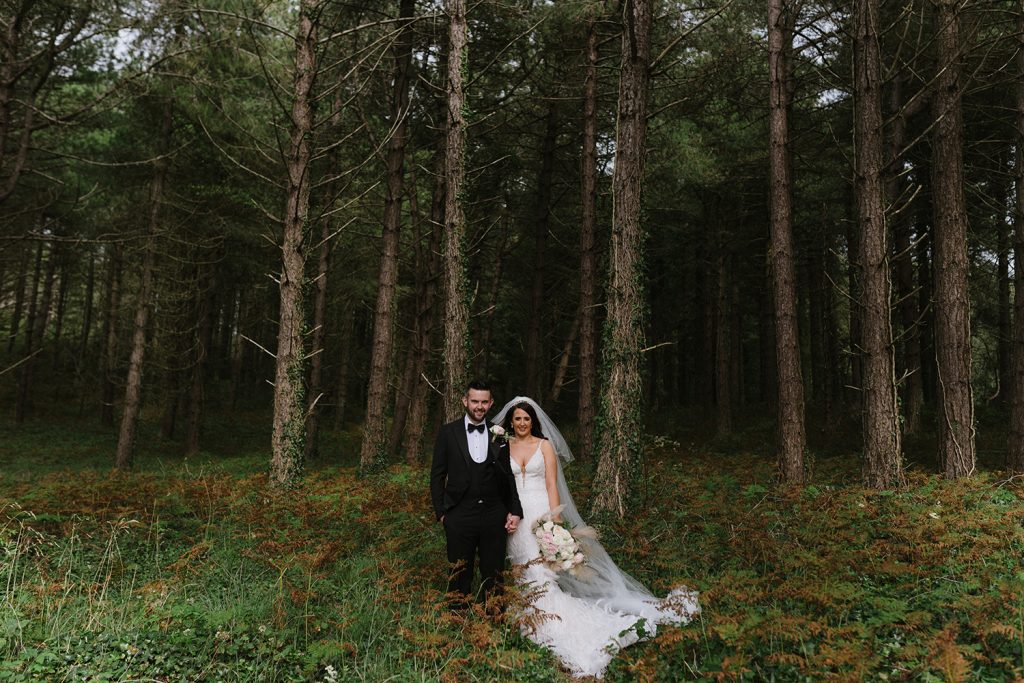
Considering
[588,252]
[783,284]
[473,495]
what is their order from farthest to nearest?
[588,252] < [783,284] < [473,495]

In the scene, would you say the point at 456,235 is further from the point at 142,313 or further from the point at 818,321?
the point at 818,321

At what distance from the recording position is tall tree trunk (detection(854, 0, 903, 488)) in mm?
9120

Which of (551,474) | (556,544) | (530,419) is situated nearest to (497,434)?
(530,419)

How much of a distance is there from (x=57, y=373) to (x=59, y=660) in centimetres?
3737

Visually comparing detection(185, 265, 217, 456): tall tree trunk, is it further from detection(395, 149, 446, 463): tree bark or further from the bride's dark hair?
the bride's dark hair

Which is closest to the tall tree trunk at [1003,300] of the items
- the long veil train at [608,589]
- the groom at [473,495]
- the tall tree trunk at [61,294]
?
the long veil train at [608,589]

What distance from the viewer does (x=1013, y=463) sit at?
10.2 m

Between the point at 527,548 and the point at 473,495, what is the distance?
935 mm

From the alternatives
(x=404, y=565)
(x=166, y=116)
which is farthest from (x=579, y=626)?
(x=166, y=116)

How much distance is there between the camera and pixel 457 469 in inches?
225

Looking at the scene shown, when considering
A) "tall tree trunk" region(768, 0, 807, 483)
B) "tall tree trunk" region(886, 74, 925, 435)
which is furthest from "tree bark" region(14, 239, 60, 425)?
"tall tree trunk" region(886, 74, 925, 435)

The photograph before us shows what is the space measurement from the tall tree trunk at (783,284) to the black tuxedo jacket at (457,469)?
274 inches

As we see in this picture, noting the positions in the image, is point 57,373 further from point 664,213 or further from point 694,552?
point 694,552

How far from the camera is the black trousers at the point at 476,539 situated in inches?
223
